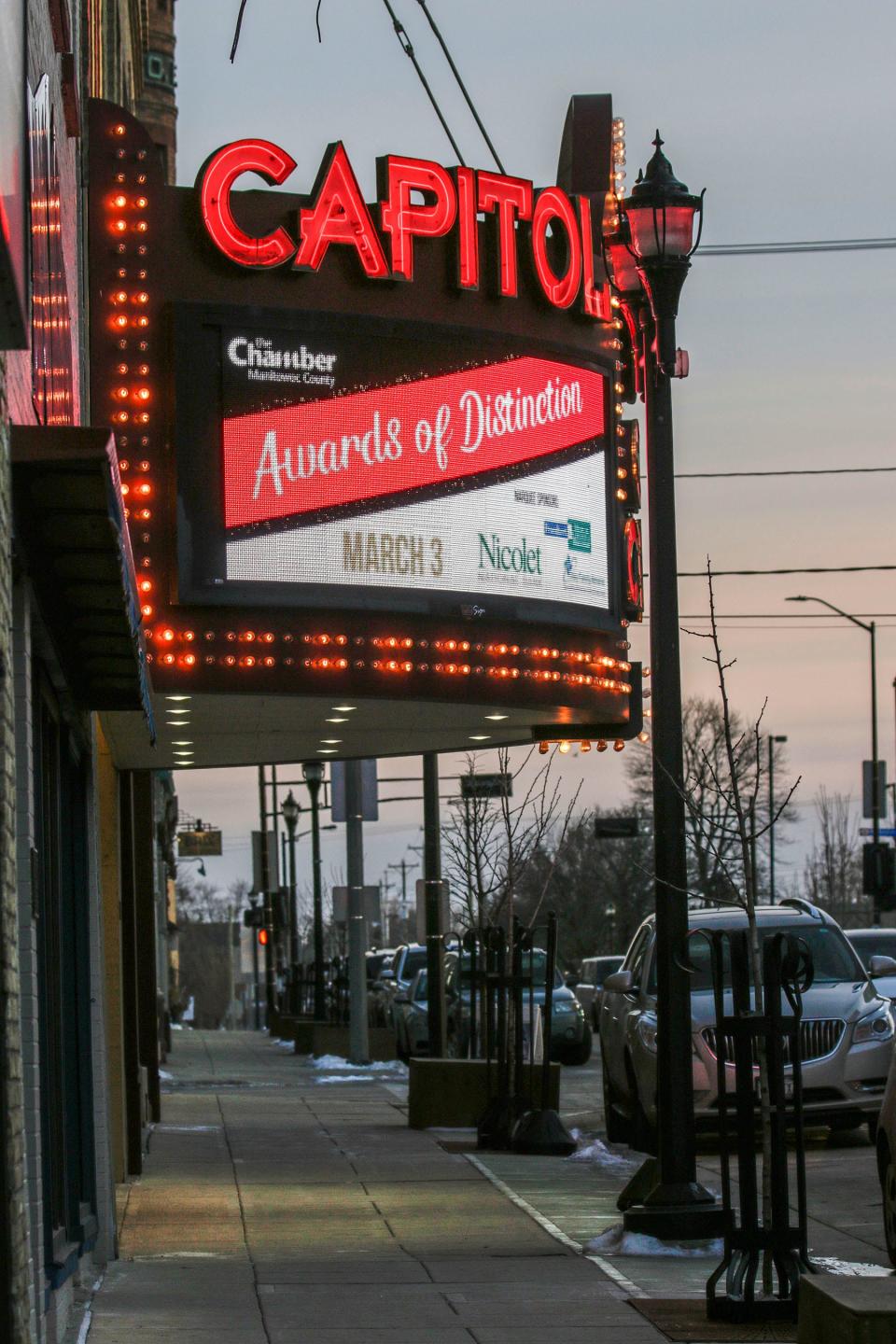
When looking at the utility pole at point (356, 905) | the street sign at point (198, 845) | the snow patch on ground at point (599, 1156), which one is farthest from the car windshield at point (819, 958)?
the street sign at point (198, 845)

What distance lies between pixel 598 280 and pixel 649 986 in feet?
19.6

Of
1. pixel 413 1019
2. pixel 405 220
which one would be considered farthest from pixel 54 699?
pixel 413 1019

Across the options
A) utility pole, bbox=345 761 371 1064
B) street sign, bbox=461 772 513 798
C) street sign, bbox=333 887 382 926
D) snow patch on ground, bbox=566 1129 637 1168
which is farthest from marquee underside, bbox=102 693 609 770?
street sign, bbox=333 887 382 926

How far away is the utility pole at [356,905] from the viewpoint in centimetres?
3145

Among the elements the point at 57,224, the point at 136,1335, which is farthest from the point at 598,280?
the point at 136,1335

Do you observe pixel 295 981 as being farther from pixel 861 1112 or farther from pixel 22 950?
pixel 22 950

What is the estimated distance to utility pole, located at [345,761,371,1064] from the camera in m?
31.5

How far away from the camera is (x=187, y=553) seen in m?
13.8

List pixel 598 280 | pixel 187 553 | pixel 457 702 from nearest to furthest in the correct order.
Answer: pixel 187 553, pixel 457 702, pixel 598 280

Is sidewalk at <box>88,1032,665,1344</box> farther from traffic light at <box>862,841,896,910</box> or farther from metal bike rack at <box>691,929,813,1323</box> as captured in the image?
traffic light at <box>862,841,896,910</box>

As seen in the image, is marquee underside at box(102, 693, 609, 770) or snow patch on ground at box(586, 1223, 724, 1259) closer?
snow patch on ground at box(586, 1223, 724, 1259)

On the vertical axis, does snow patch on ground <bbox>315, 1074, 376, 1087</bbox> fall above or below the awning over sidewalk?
below

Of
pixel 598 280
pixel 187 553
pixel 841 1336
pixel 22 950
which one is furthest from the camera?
pixel 598 280

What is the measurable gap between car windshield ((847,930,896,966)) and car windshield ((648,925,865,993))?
6.51 m
